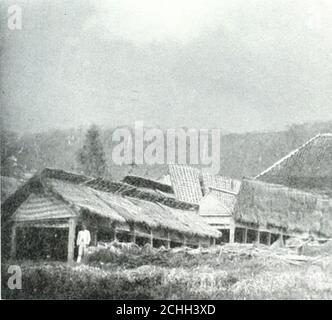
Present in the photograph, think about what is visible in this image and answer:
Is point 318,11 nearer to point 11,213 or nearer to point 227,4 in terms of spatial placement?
point 227,4

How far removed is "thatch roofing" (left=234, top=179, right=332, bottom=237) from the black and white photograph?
0.05 ft

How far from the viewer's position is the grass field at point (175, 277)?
27.7ft

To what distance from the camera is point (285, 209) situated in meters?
8.70

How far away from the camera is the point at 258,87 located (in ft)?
28.8

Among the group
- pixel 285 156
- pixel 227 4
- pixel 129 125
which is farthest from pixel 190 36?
pixel 285 156

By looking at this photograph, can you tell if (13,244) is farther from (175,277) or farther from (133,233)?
(175,277)

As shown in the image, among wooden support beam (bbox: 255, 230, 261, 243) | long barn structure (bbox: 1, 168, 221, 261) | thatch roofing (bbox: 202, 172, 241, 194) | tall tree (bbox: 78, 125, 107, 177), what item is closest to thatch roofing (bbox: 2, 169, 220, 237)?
long barn structure (bbox: 1, 168, 221, 261)

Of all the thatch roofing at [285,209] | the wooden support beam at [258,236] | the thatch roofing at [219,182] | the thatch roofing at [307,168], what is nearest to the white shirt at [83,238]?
the thatch roofing at [219,182]

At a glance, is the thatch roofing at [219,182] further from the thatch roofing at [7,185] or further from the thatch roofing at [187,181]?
the thatch roofing at [7,185]

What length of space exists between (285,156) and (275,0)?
5.93 ft

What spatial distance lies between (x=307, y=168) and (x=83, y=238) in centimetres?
274

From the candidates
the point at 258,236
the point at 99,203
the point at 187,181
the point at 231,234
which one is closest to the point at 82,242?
the point at 99,203

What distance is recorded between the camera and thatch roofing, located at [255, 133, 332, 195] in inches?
345

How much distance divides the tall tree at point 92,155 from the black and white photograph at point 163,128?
2 cm
